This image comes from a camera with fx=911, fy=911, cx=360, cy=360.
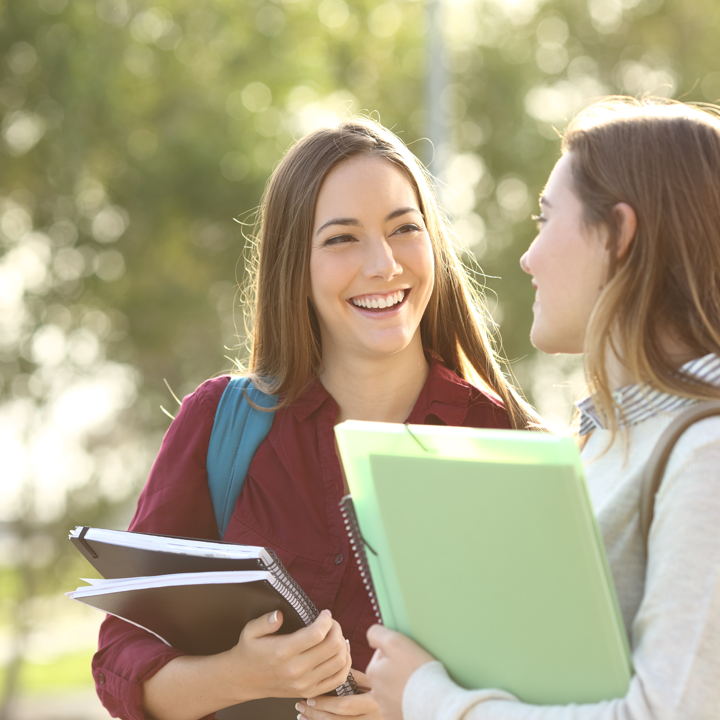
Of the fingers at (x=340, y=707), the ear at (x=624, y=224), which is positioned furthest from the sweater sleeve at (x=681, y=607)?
the fingers at (x=340, y=707)

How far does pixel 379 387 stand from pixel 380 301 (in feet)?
0.86

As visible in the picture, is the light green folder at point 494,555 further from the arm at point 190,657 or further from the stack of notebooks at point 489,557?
the arm at point 190,657

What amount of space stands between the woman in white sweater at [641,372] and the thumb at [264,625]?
1.01 ft

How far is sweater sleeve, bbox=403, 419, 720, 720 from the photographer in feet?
3.94

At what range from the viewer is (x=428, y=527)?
140cm

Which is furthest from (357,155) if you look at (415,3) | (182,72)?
(415,3)

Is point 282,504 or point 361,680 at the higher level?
point 282,504

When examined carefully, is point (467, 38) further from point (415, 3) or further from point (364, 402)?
point (364, 402)

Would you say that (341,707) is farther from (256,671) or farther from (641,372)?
(641,372)

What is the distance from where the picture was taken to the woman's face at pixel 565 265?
4.97ft

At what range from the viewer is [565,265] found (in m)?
1.54

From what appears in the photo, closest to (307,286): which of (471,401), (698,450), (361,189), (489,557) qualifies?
(361,189)

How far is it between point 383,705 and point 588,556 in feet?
1.49

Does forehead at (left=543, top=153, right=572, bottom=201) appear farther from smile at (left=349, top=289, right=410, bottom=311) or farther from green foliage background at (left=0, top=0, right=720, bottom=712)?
green foliage background at (left=0, top=0, right=720, bottom=712)
